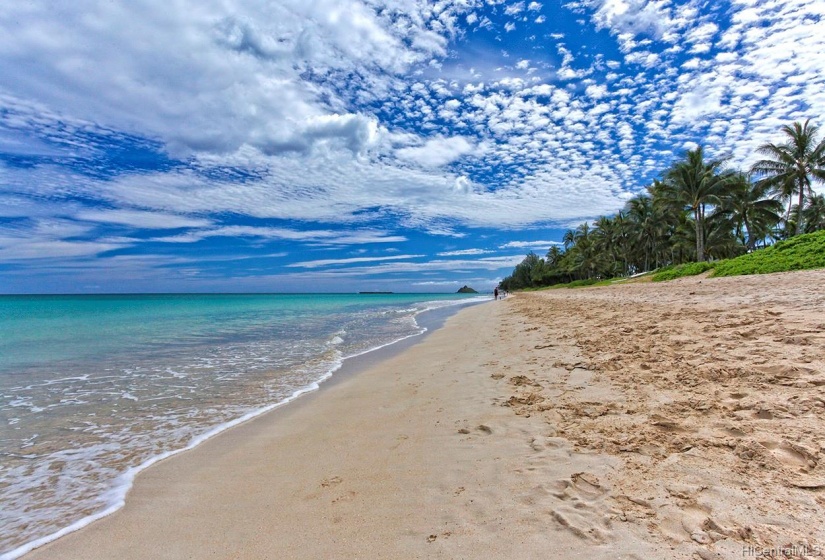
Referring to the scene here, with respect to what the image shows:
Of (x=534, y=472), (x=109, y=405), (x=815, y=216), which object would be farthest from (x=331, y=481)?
(x=815, y=216)

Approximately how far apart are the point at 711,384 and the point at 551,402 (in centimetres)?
191

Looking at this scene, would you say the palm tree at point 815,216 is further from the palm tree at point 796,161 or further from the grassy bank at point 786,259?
the grassy bank at point 786,259

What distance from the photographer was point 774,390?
13.9 ft

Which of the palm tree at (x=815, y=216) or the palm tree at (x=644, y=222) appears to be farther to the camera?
the palm tree at (x=644, y=222)

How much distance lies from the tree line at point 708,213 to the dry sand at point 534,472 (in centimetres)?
3852

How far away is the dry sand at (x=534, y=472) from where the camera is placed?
8.46 ft

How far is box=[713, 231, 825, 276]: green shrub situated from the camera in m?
16.9

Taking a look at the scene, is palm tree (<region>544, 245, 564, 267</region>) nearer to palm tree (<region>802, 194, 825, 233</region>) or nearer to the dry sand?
palm tree (<region>802, 194, 825, 233</region>)

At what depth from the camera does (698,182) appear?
37.2 m

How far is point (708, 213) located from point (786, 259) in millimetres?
32827

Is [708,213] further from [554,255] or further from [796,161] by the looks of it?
[554,255]

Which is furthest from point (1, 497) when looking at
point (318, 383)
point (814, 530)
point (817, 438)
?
point (817, 438)

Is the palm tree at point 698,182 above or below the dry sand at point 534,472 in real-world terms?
above

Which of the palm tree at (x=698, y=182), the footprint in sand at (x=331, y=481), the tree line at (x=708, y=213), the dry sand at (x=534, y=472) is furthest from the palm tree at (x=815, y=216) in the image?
the footprint in sand at (x=331, y=481)
